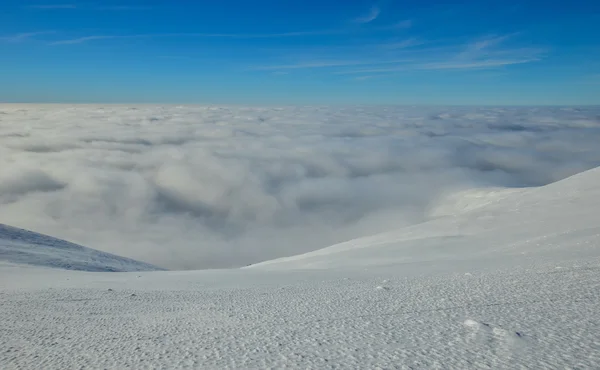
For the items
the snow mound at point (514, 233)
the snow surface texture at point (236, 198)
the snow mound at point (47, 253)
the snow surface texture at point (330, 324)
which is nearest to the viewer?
the snow surface texture at point (330, 324)

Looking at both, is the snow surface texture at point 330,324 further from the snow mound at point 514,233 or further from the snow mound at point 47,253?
the snow mound at point 47,253

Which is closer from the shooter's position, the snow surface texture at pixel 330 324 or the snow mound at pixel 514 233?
the snow surface texture at pixel 330 324

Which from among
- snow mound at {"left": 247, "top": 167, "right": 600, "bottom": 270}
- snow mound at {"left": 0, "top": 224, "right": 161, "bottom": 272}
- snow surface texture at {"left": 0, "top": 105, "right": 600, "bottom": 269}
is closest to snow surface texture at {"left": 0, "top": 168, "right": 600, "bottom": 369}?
snow mound at {"left": 247, "top": 167, "right": 600, "bottom": 270}

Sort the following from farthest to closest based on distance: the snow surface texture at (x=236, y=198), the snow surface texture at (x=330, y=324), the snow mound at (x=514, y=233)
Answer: the snow surface texture at (x=236, y=198) < the snow mound at (x=514, y=233) < the snow surface texture at (x=330, y=324)

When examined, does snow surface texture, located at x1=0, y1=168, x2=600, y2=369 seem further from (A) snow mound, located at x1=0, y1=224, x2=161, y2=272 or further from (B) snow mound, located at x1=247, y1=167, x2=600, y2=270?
(A) snow mound, located at x1=0, y1=224, x2=161, y2=272

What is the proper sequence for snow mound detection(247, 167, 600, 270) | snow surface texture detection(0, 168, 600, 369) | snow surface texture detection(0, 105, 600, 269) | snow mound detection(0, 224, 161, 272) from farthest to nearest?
snow surface texture detection(0, 105, 600, 269) < snow mound detection(0, 224, 161, 272) < snow mound detection(247, 167, 600, 270) < snow surface texture detection(0, 168, 600, 369)

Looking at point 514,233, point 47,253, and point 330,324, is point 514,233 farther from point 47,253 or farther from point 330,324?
point 47,253

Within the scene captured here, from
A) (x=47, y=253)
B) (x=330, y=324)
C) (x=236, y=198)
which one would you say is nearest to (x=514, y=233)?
(x=330, y=324)

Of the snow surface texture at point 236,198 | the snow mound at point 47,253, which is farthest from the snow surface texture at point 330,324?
the snow surface texture at point 236,198

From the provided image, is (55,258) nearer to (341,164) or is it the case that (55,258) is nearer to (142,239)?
(142,239)
